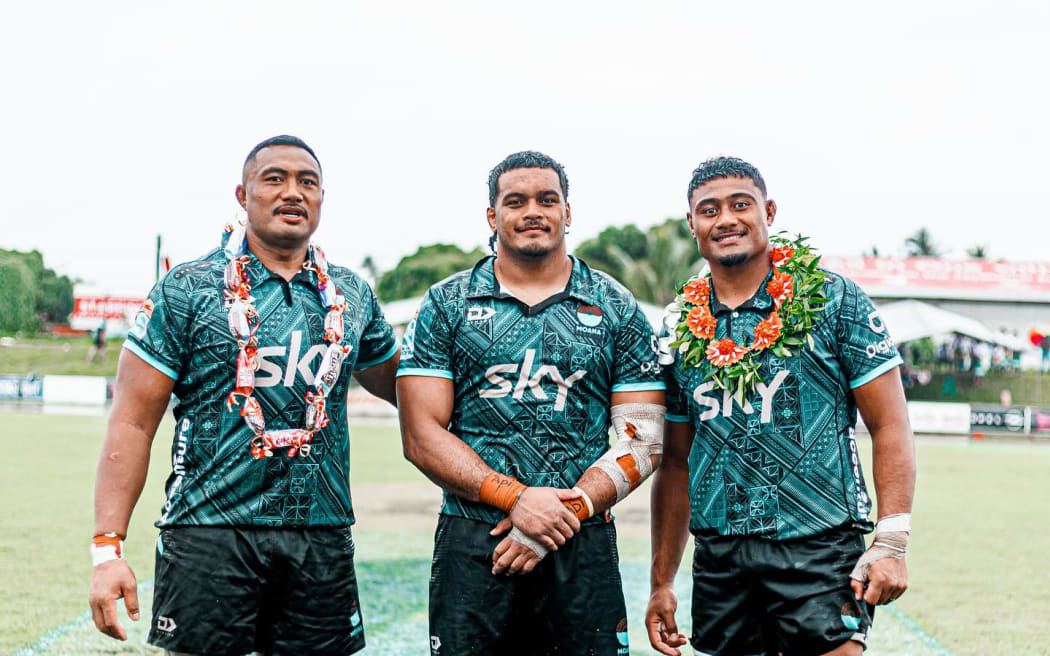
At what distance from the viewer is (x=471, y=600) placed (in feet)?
10.8

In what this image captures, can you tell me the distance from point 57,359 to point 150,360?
29347 millimetres

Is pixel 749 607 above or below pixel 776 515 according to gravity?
below

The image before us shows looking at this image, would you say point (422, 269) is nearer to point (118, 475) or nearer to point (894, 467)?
point (118, 475)

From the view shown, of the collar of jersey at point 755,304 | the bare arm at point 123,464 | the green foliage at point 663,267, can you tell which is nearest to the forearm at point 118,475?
the bare arm at point 123,464

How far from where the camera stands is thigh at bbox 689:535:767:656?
3.37 metres

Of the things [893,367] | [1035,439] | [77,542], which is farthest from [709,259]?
[1035,439]

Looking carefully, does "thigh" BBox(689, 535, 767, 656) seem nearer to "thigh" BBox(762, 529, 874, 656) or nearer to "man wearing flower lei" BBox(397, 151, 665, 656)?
"thigh" BBox(762, 529, 874, 656)

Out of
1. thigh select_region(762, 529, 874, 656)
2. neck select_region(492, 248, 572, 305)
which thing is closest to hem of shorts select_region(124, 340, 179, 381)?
neck select_region(492, 248, 572, 305)

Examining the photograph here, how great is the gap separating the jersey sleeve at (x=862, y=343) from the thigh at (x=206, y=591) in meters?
2.24

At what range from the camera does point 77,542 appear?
321 inches

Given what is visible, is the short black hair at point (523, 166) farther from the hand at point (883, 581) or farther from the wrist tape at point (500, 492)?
the hand at point (883, 581)

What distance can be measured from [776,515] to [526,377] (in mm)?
1038

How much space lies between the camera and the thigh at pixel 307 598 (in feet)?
10.6

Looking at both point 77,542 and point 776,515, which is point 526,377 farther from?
point 77,542
